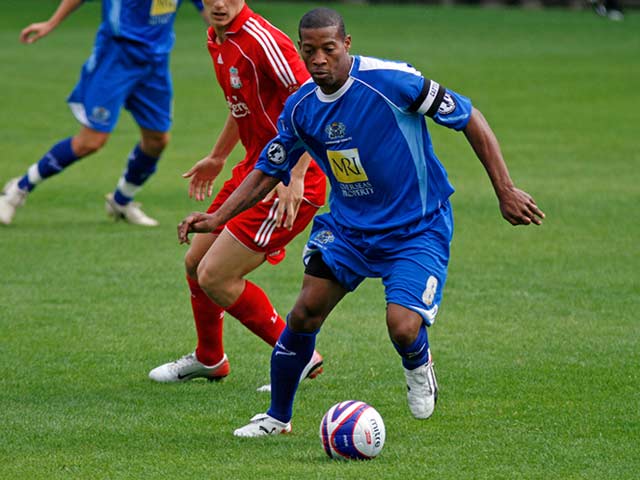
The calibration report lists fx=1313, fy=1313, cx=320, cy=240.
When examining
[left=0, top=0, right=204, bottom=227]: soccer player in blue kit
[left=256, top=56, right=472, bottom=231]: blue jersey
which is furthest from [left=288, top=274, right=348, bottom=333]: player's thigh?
[left=0, top=0, right=204, bottom=227]: soccer player in blue kit

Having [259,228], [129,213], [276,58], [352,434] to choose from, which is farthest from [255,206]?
[129,213]

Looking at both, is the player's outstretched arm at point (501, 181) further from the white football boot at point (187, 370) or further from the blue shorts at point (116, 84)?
the blue shorts at point (116, 84)

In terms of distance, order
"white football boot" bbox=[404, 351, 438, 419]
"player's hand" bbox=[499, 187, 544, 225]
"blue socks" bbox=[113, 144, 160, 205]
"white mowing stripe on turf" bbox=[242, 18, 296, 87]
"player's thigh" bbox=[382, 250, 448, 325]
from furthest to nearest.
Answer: "blue socks" bbox=[113, 144, 160, 205]
"white mowing stripe on turf" bbox=[242, 18, 296, 87]
"white football boot" bbox=[404, 351, 438, 419]
"player's thigh" bbox=[382, 250, 448, 325]
"player's hand" bbox=[499, 187, 544, 225]

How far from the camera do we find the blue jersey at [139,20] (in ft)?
38.4

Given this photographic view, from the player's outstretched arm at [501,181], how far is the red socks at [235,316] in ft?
5.98

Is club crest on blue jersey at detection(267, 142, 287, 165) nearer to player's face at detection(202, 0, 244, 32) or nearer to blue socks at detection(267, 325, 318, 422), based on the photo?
blue socks at detection(267, 325, 318, 422)

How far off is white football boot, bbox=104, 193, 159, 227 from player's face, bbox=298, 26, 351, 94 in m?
6.78

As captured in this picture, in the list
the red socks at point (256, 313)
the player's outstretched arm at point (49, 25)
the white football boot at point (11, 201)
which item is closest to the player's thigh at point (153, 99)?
the player's outstretched arm at point (49, 25)

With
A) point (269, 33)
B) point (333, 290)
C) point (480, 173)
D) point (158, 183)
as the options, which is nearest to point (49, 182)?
point (158, 183)

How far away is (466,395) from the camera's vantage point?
271 inches

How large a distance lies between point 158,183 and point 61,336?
688cm

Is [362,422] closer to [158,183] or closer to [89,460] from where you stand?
[89,460]

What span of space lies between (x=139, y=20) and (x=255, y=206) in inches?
211

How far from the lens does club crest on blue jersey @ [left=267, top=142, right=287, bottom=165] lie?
6082mm
